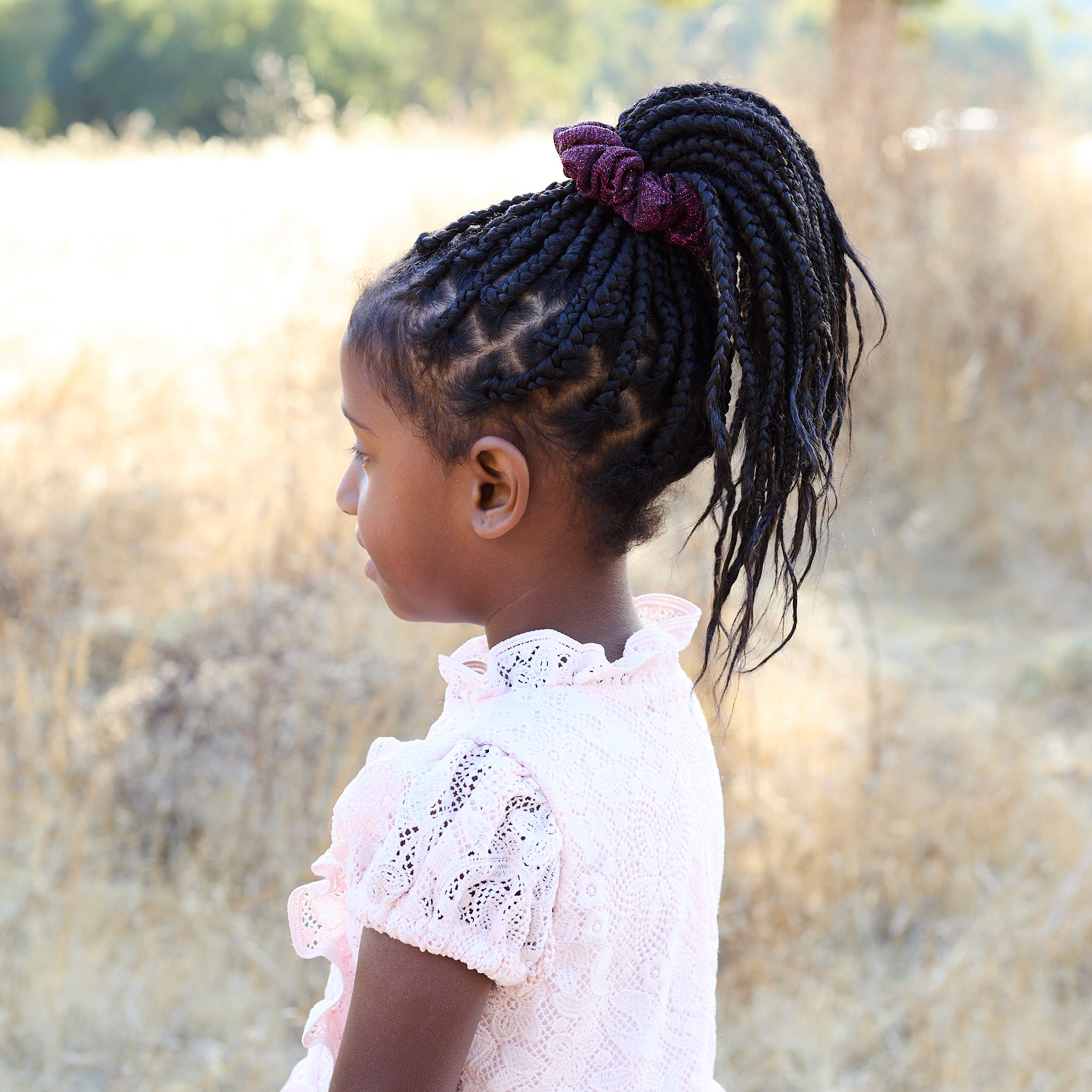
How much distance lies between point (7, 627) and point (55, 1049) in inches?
45.3

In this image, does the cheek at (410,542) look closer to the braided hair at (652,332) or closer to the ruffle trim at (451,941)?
the braided hair at (652,332)

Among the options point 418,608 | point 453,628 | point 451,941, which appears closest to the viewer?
point 451,941

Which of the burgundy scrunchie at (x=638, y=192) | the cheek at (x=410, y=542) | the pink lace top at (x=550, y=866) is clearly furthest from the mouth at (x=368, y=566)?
the burgundy scrunchie at (x=638, y=192)

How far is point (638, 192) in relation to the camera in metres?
1.01

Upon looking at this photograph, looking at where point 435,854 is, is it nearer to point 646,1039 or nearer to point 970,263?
point 646,1039

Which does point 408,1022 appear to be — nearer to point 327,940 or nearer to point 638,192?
point 327,940

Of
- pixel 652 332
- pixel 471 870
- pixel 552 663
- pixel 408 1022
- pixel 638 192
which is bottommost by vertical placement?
pixel 408 1022

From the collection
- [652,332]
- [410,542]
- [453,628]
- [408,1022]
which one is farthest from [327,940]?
[453,628]

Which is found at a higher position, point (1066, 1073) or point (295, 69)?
point (295, 69)

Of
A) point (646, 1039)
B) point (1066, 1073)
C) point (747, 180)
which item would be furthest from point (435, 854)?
point (1066, 1073)

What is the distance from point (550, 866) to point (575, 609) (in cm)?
24

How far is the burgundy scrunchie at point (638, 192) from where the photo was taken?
3.28 feet

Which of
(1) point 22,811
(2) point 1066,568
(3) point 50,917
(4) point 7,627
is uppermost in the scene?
(2) point 1066,568

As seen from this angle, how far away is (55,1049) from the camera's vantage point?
7.14 ft
